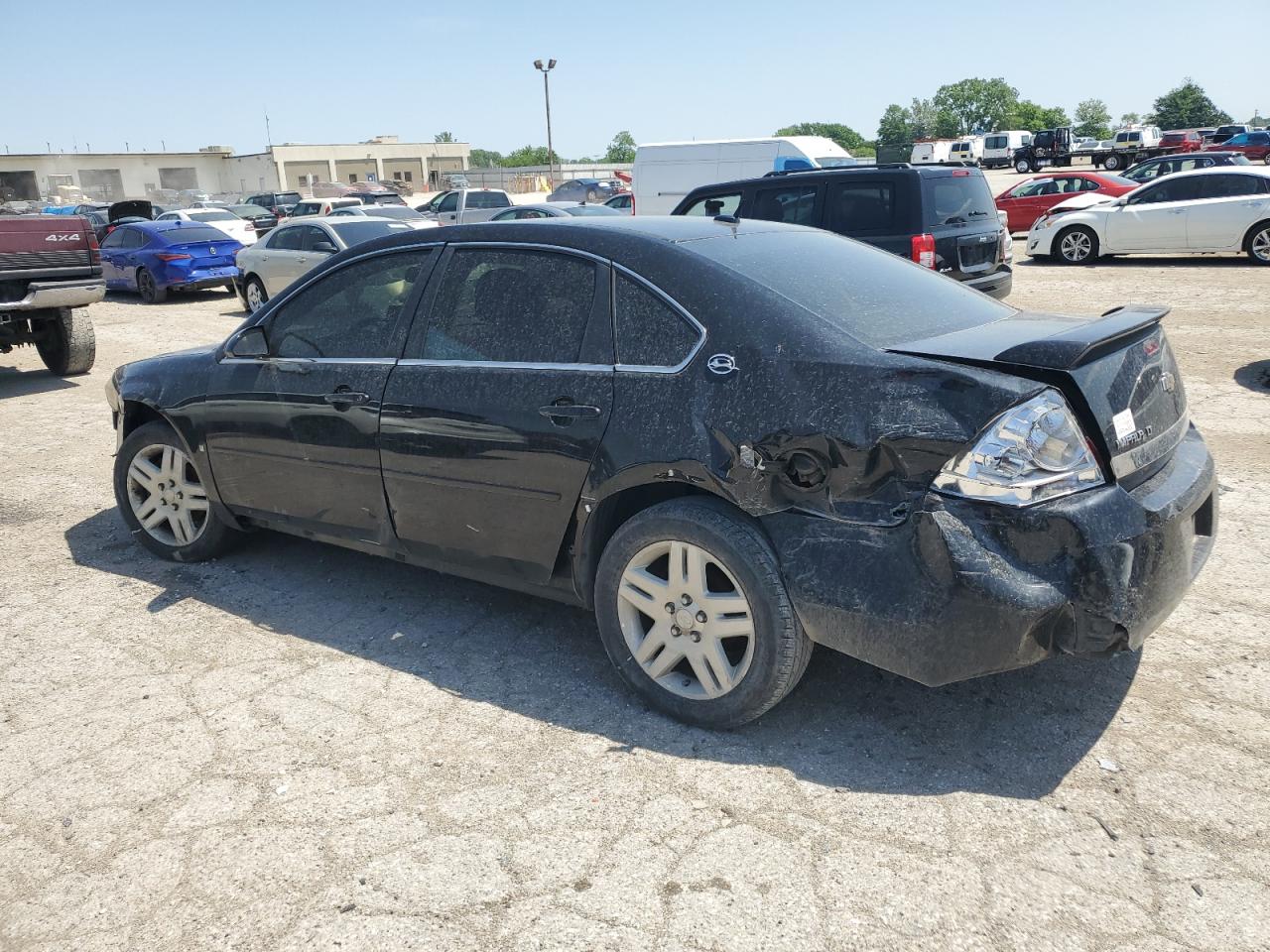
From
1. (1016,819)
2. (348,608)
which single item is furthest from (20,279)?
(1016,819)

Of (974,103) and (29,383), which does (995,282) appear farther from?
(974,103)

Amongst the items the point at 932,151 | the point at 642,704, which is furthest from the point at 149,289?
the point at 932,151

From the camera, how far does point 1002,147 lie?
60344 millimetres

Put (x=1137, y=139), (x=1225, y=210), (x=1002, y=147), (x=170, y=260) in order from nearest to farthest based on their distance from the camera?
(x=1225, y=210) < (x=170, y=260) < (x=1137, y=139) < (x=1002, y=147)

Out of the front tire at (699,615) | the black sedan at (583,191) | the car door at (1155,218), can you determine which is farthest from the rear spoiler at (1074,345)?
the black sedan at (583,191)

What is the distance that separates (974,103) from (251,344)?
164 metres

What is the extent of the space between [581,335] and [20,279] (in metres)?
8.03

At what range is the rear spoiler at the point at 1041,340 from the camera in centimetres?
285

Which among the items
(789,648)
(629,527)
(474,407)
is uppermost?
(474,407)

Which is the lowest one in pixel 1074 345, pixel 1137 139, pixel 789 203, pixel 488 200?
pixel 1074 345

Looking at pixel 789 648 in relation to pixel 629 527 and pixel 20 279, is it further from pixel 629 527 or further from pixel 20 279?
pixel 20 279

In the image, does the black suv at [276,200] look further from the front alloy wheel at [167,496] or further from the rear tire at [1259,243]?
the front alloy wheel at [167,496]

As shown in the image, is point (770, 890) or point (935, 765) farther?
point (935, 765)

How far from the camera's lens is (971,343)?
3.08 meters
